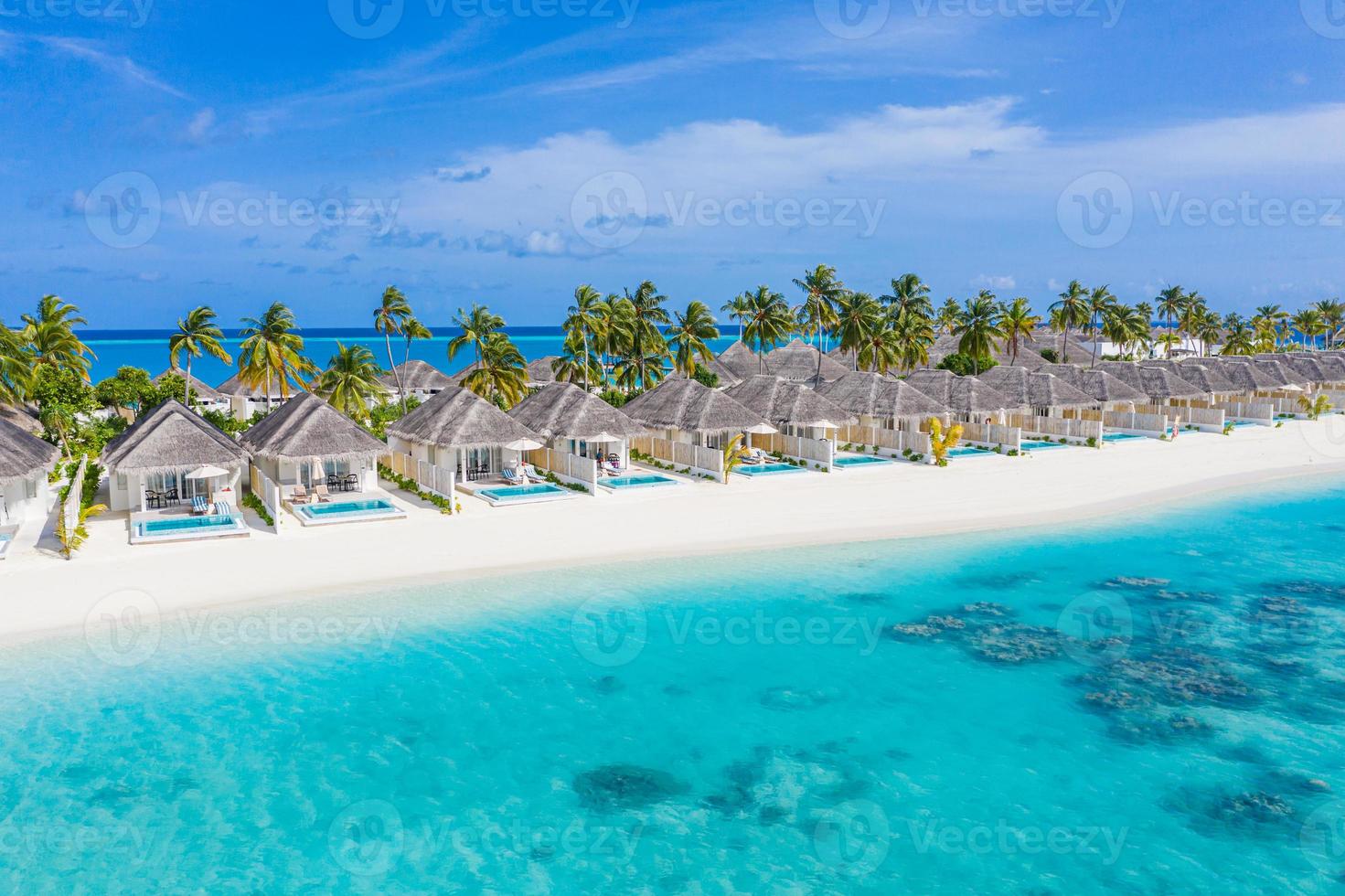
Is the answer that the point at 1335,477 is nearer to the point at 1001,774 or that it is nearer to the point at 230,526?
the point at 1001,774

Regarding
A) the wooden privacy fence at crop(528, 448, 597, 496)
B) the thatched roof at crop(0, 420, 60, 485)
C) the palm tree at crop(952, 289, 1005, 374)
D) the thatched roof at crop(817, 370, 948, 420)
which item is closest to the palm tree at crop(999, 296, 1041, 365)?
the palm tree at crop(952, 289, 1005, 374)

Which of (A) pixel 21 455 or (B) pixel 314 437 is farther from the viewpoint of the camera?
(B) pixel 314 437

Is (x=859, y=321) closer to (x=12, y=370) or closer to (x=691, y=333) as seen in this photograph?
(x=691, y=333)

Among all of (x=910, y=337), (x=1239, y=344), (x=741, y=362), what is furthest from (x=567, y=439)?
(x=1239, y=344)

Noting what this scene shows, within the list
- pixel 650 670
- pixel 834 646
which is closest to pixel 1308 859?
pixel 834 646

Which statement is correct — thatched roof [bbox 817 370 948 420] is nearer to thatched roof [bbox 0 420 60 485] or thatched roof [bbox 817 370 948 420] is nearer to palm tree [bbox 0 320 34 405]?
thatched roof [bbox 0 420 60 485]
